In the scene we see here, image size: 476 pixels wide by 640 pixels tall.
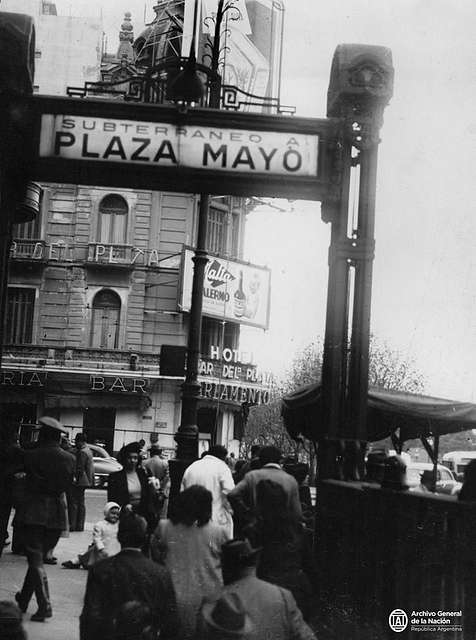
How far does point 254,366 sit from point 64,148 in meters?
34.3

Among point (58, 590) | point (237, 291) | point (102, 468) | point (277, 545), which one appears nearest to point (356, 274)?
point (277, 545)

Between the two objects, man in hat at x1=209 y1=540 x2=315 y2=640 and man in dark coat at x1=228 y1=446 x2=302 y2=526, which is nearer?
man in hat at x1=209 y1=540 x2=315 y2=640

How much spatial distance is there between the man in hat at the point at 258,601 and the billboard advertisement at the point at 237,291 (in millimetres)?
34723

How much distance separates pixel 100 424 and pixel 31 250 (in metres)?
7.62

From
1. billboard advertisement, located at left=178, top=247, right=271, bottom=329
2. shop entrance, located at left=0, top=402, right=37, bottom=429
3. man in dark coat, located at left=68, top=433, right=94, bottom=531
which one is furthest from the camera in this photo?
billboard advertisement, located at left=178, top=247, right=271, bottom=329

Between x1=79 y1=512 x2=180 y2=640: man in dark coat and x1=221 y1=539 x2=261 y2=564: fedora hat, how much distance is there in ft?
1.89

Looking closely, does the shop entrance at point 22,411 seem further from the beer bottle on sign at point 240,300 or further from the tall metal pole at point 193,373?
the tall metal pole at point 193,373

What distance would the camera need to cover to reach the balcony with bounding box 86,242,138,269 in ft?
124

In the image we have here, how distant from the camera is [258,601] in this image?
430 centimetres

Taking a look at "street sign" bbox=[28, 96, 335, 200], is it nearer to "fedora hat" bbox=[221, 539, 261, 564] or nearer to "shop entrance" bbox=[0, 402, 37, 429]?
"fedora hat" bbox=[221, 539, 261, 564]

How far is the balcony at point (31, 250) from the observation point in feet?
124

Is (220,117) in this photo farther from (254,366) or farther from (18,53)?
(254,366)
